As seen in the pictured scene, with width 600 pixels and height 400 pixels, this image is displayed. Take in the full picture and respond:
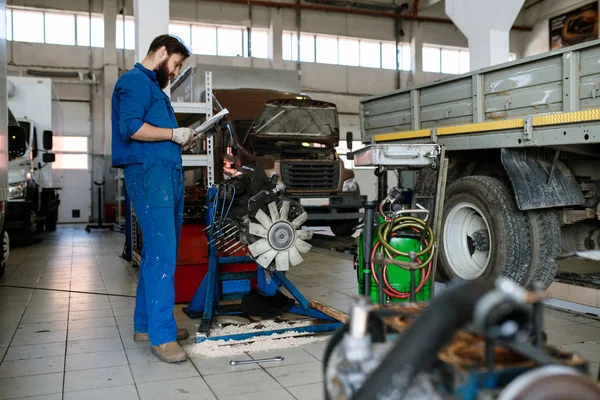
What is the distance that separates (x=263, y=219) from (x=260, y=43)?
16.8m

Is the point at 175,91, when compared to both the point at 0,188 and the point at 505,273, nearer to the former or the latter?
the point at 0,188

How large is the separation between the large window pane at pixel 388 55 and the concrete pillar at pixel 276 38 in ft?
14.0

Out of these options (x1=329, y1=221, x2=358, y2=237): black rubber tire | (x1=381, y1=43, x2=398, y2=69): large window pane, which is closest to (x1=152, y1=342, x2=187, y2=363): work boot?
(x1=329, y1=221, x2=358, y2=237): black rubber tire

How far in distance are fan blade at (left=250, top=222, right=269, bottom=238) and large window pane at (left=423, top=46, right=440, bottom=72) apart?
19405 mm

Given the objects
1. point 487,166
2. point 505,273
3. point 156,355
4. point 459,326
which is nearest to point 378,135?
point 487,166

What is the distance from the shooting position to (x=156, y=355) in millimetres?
3553

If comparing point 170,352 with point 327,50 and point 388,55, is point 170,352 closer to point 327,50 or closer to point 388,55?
point 327,50

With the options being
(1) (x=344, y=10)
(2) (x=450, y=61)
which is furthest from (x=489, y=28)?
(2) (x=450, y=61)

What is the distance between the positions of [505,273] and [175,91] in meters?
6.12

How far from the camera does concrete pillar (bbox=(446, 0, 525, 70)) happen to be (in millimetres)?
7695

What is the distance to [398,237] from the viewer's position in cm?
382

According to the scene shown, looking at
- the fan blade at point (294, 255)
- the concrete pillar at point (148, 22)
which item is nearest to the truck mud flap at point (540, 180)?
the fan blade at point (294, 255)

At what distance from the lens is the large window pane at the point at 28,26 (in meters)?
17.5

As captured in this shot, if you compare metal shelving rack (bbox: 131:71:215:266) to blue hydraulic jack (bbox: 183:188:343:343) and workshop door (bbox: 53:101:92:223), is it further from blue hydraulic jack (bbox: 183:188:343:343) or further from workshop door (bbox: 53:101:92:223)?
workshop door (bbox: 53:101:92:223)
